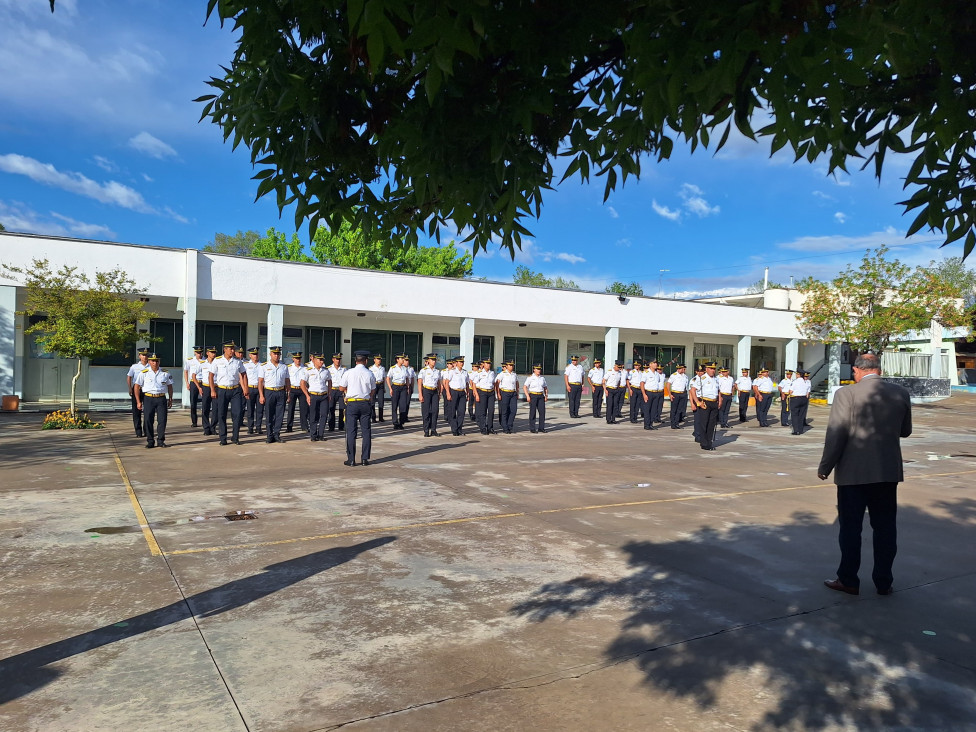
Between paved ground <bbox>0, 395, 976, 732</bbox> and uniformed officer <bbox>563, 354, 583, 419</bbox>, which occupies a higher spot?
uniformed officer <bbox>563, 354, 583, 419</bbox>

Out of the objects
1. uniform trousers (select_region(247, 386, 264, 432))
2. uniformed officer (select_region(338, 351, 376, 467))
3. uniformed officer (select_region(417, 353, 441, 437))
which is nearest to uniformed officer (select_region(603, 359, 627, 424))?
uniformed officer (select_region(417, 353, 441, 437))

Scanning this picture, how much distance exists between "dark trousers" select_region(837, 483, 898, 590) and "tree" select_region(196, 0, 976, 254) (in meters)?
3.00

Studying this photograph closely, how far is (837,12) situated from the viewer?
2312 millimetres

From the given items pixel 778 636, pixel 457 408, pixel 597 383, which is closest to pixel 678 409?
pixel 597 383

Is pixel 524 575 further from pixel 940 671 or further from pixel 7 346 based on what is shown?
pixel 7 346

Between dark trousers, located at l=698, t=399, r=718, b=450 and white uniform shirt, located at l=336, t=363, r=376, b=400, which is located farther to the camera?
dark trousers, located at l=698, t=399, r=718, b=450

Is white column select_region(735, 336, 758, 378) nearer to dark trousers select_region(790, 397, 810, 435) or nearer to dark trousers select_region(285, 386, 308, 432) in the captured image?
dark trousers select_region(790, 397, 810, 435)

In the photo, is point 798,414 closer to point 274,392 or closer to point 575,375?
point 575,375

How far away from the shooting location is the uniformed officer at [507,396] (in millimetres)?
16484

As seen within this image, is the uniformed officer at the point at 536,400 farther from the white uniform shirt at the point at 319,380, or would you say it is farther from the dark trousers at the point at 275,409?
the dark trousers at the point at 275,409

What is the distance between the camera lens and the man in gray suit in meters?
5.02

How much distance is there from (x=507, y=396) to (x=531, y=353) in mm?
12035

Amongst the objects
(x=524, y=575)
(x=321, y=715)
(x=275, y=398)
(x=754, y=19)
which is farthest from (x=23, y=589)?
(x=275, y=398)

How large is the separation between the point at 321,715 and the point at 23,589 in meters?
2.86
